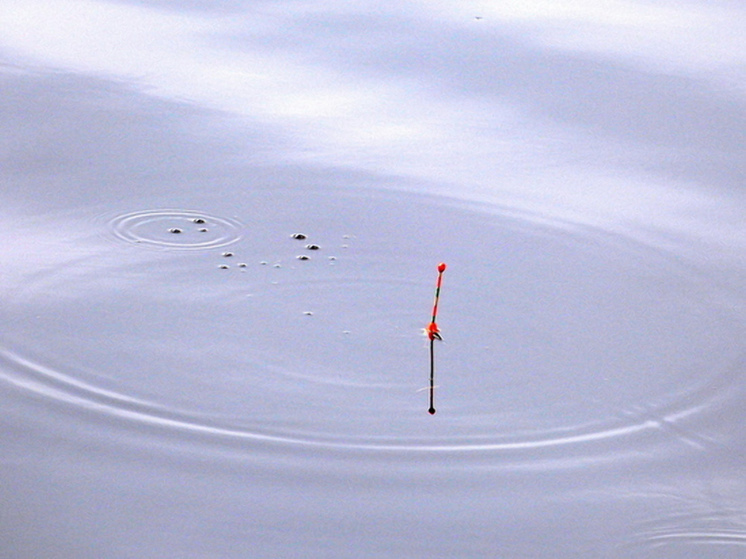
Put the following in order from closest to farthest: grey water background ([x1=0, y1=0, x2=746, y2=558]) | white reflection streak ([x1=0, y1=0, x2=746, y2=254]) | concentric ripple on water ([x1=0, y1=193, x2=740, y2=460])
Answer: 1. grey water background ([x1=0, y1=0, x2=746, y2=558])
2. concentric ripple on water ([x1=0, y1=193, x2=740, y2=460])
3. white reflection streak ([x1=0, y1=0, x2=746, y2=254])

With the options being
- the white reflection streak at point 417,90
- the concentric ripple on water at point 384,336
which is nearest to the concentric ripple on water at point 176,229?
the concentric ripple on water at point 384,336

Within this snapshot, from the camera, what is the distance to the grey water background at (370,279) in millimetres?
1034

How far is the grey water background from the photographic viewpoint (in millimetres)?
1034

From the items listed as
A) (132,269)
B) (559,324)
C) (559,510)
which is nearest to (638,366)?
(559,324)

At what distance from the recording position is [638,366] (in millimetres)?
1263

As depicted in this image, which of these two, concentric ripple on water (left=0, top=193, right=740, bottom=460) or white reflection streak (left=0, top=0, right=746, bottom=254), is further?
white reflection streak (left=0, top=0, right=746, bottom=254)

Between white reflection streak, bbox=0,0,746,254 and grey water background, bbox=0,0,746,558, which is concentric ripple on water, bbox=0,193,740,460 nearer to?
grey water background, bbox=0,0,746,558

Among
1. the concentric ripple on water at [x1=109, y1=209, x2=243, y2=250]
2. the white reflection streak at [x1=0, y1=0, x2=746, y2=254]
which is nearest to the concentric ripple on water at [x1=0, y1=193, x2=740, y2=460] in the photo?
the concentric ripple on water at [x1=109, y1=209, x2=243, y2=250]

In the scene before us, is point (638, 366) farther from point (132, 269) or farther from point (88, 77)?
point (88, 77)

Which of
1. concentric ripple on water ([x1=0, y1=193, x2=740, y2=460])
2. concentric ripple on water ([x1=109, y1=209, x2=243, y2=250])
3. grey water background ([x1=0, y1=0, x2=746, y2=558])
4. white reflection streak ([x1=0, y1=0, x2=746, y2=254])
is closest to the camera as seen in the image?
grey water background ([x1=0, y1=0, x2=746, y2=558])

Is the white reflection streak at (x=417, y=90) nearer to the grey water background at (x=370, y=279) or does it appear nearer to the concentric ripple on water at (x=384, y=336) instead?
the grey water background at (x=370, y=279)

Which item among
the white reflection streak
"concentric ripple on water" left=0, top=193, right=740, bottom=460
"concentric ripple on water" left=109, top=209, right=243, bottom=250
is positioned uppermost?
the white reflection streak

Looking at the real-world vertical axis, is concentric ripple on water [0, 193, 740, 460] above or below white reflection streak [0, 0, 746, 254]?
below

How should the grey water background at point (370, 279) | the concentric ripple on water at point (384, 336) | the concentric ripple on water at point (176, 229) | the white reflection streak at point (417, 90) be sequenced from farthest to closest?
the white reflection streak at point (417, 90)
the concentric ripple on water at point (176, 229)
the concentric ripple on water at point (384, 336)
the grey water background at point (370, 279)
